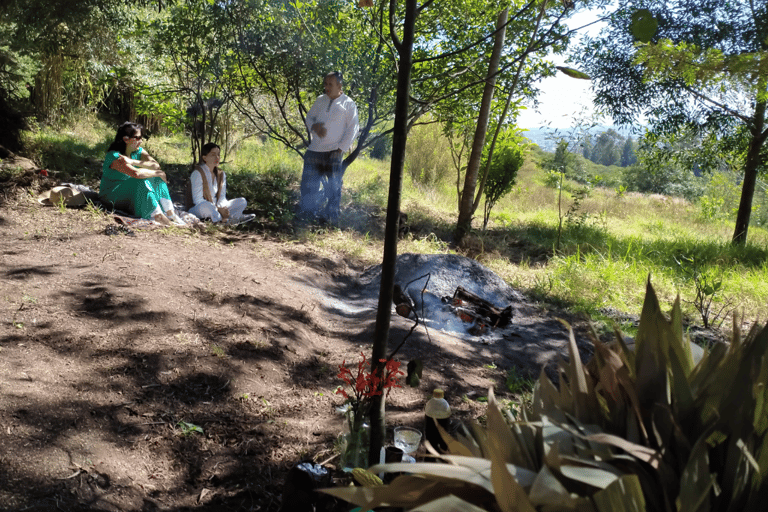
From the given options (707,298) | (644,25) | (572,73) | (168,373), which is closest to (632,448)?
(644,25)

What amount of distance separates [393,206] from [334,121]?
550cm

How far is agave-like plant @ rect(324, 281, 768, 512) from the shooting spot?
0.82m

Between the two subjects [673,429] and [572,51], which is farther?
[572,51]

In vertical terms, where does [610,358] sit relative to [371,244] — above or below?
above

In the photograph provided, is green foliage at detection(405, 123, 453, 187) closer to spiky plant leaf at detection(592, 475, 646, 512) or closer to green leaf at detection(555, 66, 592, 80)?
green leaf at detection(555, 66, 592, 80)

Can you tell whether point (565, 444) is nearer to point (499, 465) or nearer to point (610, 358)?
point (499, 465)

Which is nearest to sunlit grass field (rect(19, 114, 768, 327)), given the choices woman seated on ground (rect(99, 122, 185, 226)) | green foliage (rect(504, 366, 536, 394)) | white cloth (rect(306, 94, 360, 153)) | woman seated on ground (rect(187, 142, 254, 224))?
woman seated on ground (rect(187, 142, 254, 224))

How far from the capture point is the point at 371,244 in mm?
7270

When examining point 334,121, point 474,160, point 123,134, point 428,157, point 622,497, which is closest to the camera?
point 622,497

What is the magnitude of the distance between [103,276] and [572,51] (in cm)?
761

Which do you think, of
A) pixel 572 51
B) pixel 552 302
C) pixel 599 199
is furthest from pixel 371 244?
pixel 599 199

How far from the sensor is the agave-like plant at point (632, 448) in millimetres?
820

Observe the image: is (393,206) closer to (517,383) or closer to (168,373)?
(168,373)

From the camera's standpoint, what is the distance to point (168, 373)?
8.93 ft
